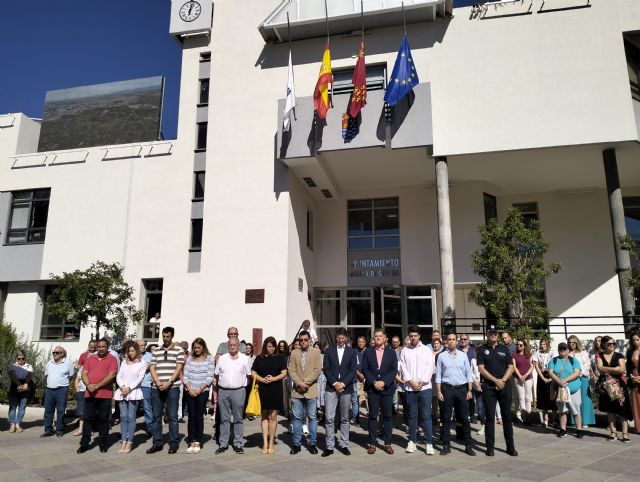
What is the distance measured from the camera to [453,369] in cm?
748

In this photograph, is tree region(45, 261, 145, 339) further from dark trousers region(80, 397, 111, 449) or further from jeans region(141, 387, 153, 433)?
dark trousers region(80, 397, 111, 449)

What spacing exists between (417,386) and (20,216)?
1724 cm

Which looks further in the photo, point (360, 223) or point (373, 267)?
point (360, 223)

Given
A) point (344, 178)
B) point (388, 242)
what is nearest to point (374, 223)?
point (388, 242)

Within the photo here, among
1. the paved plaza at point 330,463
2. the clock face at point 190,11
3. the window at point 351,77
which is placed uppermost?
the clock face at point 190,11

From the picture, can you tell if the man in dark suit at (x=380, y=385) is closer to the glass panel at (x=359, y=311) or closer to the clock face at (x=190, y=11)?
the glass panel at (x=359, y=311)

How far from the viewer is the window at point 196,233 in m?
16.1

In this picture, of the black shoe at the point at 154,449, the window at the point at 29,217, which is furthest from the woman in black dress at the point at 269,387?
the window at the point at 29,217

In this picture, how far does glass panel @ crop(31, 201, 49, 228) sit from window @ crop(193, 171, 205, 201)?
19.8 feet

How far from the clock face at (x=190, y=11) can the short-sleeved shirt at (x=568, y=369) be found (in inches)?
644

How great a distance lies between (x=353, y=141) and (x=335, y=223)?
4.64 m

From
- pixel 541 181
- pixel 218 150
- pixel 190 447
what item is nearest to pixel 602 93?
pixel 541 181

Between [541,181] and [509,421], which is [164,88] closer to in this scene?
[541,181]

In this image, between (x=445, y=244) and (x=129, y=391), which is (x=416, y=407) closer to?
(x=129, y=391)
